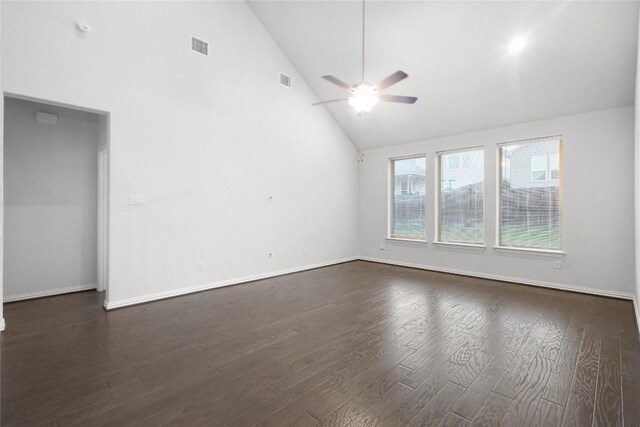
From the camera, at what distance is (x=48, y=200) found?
4344 mm

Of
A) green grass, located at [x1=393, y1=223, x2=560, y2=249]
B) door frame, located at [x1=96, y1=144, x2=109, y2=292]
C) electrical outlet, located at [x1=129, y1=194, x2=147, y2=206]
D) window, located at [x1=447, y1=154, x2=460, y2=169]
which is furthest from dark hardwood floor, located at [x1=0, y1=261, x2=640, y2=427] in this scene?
window, located at [x1=447, y1=154, x2=460, y2=169]

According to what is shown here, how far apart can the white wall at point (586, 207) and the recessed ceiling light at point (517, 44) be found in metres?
1.43

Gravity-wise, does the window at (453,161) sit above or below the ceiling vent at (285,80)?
below

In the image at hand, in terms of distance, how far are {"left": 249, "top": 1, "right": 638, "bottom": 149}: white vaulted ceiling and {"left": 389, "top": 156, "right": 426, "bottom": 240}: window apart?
2.35 feet

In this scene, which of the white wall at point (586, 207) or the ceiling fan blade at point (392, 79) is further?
the white wall at point (586, 207)

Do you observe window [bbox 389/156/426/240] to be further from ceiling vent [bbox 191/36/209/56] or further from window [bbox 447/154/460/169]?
ceiling vent [bbox 191/36/209/56]

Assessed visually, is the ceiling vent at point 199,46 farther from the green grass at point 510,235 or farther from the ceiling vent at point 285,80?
the green grass at point 510,235

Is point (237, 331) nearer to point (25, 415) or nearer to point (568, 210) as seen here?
point (25, 415)

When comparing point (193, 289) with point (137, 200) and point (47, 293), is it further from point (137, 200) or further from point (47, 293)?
point (47, 293)

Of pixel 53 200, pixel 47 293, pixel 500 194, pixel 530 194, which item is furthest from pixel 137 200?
pixel 530 194

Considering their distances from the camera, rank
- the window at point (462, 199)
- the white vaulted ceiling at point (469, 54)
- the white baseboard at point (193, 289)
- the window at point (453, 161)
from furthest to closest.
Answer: the window at point (453, 161) < the window at point (462, 199) < the white baseboard at point (193, 289) < the white vaulted ceiling at point (469, 54)

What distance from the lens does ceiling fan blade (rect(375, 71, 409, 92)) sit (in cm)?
310

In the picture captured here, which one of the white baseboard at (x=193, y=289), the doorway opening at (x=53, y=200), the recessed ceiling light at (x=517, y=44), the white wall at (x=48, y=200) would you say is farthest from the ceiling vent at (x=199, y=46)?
the recessed ceiling light at (x=517, y=44)

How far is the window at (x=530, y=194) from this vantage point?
4.88 meters
